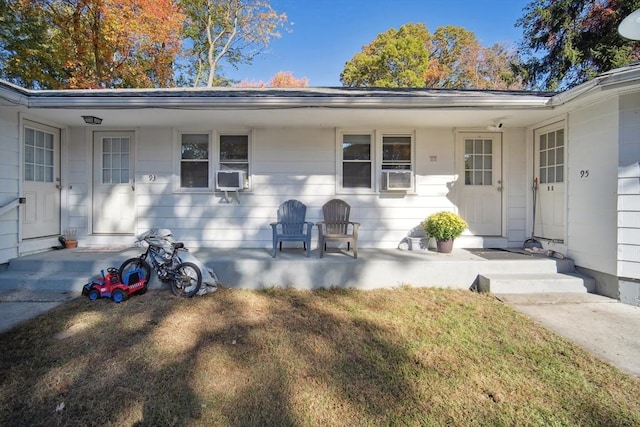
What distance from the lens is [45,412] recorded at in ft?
6.02

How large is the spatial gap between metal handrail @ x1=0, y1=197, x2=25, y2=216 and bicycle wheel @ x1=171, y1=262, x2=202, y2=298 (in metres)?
2.56

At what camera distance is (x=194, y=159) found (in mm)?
5176

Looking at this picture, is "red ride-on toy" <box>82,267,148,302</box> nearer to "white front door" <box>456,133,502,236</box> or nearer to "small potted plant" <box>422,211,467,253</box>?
"small potted plant" <box>422,211,467,253</box>

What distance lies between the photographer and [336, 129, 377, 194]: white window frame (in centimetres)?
511

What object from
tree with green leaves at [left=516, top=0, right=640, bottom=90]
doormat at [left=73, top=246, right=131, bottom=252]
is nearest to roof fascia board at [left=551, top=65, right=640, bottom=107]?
doormat at [left=73, top=246, right=131, bottom=252]

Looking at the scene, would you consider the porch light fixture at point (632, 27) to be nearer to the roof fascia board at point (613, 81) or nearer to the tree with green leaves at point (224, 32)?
the roof fascia board at point (613, 81)

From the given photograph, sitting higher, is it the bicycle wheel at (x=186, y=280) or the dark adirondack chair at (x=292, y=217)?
the dark adirondack chair at (x=292, y=217)

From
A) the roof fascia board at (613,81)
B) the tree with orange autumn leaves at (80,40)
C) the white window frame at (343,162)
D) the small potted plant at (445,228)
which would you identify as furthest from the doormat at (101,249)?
the tree with orange autumn leaves at (80,40)

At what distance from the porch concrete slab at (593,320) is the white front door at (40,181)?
21.7ft

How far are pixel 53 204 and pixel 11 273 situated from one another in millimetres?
1368

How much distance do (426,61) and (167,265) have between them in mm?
17922

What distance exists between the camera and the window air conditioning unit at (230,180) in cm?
489

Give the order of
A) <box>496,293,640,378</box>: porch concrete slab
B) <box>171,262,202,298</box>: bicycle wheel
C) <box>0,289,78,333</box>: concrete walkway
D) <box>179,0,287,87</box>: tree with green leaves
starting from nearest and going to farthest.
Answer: <box>496,293,640,378</box>: porch concrete slab → <box>0,289,78,333</box>: concrete walkway → <box>171,262,202,298</box>: bicycle wheel → <box>179,0,287,87</box>: tree with green leaves

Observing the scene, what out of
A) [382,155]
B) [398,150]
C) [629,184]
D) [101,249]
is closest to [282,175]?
[382,155]
